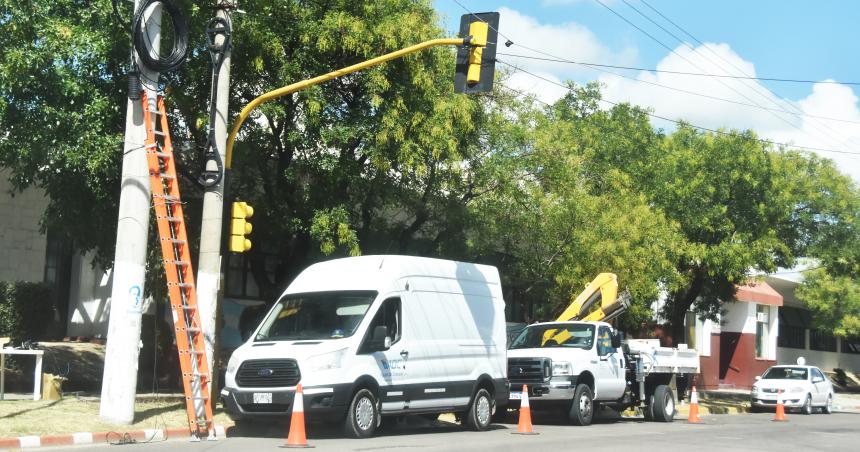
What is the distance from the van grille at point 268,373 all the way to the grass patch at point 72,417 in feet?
4.65

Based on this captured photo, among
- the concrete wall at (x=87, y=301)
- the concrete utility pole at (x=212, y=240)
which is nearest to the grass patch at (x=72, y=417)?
the concrete utility pole at (x=212, y=240)

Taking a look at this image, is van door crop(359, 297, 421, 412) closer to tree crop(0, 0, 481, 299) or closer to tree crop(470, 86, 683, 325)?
tree crop(0, 0, 481, 299)

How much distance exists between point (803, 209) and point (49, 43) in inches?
968

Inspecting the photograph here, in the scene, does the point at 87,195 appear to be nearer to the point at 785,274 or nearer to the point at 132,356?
the point at 132,356

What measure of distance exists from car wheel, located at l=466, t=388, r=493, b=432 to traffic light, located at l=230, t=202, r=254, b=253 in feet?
16.7

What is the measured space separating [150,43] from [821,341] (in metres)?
49.7

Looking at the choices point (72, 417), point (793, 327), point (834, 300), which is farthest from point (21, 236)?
point (793, 327)

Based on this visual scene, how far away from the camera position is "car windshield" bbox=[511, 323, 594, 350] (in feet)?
68.3

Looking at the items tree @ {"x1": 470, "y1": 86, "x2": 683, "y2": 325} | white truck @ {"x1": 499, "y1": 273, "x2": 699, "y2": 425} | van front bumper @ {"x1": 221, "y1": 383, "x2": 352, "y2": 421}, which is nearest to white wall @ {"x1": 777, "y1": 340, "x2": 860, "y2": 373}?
tree @ {"x1": 470, "y1": 86, "x2": 683, "y2": 325}

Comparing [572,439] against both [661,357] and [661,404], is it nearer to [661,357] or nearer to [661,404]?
[661,404]

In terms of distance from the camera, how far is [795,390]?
31.9 metres

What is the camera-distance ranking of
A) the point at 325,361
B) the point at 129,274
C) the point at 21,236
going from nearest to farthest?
1. the point at 325,361
2. the point at 129,274
3. the point at 21,236

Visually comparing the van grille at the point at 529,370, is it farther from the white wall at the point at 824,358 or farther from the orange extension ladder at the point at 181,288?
the white wall at the point at 824,358

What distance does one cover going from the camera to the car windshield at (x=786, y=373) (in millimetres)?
32656
